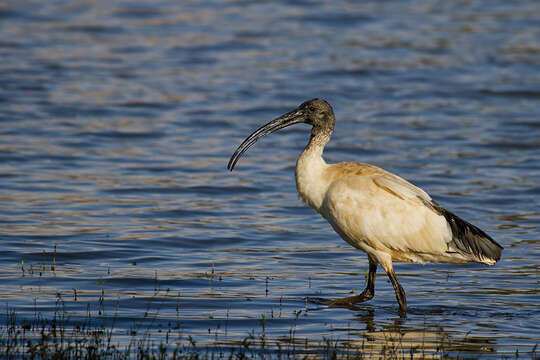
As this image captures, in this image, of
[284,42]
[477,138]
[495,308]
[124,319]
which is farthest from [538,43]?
[124,319]

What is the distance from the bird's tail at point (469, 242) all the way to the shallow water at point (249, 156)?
51cm

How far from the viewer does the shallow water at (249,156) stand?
9133 mm

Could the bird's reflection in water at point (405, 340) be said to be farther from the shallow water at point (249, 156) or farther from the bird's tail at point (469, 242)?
the bird's tail at point (469, 242)

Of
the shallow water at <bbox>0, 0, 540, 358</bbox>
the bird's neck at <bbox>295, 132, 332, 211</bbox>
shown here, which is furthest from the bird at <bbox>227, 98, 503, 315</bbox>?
the shallow water at <bbox>0, 0, 540, 358</bbox>

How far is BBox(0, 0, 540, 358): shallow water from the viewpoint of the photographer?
30.0 feet

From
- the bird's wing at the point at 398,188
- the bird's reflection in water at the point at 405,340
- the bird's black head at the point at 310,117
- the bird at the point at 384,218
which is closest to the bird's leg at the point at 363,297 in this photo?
the bird at the point at 384,218

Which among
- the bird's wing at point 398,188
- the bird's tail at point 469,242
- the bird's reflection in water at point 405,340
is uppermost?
the bird's wing at point 398,188

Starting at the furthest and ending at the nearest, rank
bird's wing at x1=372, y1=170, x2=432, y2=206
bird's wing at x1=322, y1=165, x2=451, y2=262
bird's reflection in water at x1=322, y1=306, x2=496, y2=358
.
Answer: bird's wing at x1=372, y1=170, x2=432, y2=206 → bird's wing at x1=322, y1=165, x2=451, y2=262 → bird's reflection in water at x1=322, y1=306, x2=496, y2=358

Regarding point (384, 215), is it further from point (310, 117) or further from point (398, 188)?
point (310, 117)

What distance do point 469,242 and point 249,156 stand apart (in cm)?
858

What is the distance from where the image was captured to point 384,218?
8961 mm

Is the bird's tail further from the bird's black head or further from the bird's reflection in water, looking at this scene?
the bird's black head

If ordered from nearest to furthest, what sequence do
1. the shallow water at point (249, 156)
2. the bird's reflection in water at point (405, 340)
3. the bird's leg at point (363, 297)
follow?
the bird's reflection in water at point (405, 340), the shallow water at point (249, 156), the bird's leg at point (363, 297)

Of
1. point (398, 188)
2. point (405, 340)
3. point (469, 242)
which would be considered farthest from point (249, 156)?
point (405, 340)
